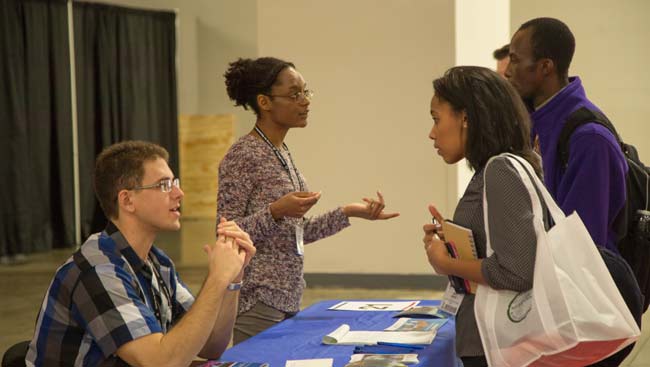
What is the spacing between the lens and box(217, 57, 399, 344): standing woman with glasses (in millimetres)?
2887

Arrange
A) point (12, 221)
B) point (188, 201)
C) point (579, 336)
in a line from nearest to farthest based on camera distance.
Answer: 1. point (579, 336)
2. point (12, 221)
3. point (188, 201)

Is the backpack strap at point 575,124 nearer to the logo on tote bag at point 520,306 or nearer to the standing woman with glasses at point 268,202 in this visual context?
the logo on tote bag at point 520,306

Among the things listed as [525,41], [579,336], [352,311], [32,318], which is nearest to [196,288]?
[32,318]

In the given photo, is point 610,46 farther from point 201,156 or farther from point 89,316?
point 201,156

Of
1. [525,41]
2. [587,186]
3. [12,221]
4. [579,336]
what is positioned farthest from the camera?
[12,221]

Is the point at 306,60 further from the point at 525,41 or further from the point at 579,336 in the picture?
the point at 579,336

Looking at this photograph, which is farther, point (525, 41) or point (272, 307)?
point (272, 307)

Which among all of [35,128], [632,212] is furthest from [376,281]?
[35,128]

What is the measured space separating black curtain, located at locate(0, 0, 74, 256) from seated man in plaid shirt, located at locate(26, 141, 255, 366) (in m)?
7.94

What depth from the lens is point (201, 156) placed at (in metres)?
13.2

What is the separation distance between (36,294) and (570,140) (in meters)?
6.07

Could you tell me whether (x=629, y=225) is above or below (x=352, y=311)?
above

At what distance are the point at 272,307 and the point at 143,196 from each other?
2.89ft

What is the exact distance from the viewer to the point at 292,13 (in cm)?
711
